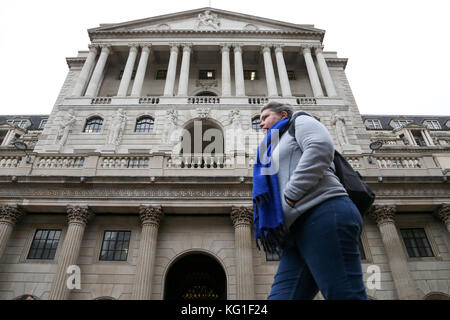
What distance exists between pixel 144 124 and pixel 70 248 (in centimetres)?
1111

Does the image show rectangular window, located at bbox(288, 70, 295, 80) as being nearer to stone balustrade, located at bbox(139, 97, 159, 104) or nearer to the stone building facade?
the stone building facade

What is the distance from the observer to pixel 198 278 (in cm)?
1694

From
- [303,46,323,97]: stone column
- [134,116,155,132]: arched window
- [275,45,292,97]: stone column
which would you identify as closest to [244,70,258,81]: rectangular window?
[275,45,292,97]: stone column

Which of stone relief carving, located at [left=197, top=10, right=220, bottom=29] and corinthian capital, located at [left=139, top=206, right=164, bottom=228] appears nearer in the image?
corinthian capital, located at [left=139, top=206, right=164, bottom=228]

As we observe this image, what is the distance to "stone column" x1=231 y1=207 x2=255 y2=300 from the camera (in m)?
12.9

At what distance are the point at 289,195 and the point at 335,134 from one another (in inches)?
781

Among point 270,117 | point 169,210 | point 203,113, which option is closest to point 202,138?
point 203,113

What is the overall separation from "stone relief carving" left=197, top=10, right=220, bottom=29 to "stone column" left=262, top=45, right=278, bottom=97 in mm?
6004

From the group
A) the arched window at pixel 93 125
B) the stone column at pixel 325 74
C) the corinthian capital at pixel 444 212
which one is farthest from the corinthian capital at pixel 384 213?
the arched window at pixel 93 125

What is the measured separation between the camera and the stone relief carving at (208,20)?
97.7 ft

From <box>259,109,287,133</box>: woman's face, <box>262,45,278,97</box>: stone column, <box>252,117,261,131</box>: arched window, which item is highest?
<box>262,45,278,97</box>: stone column

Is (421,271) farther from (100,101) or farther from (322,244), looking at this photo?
(100,101)

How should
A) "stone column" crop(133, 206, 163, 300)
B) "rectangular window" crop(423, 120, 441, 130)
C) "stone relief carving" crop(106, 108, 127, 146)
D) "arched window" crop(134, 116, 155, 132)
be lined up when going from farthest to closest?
"rectangular window" crop(423, 120, 441, 130) < "arched window" crop(134, 116, 155, 132) < "stone relief carving" crop(106, 108, 127, 146) < "stone column" crop(133, 206, 163, 300)

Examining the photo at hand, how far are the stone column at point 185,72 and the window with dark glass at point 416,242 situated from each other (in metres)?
18.2
